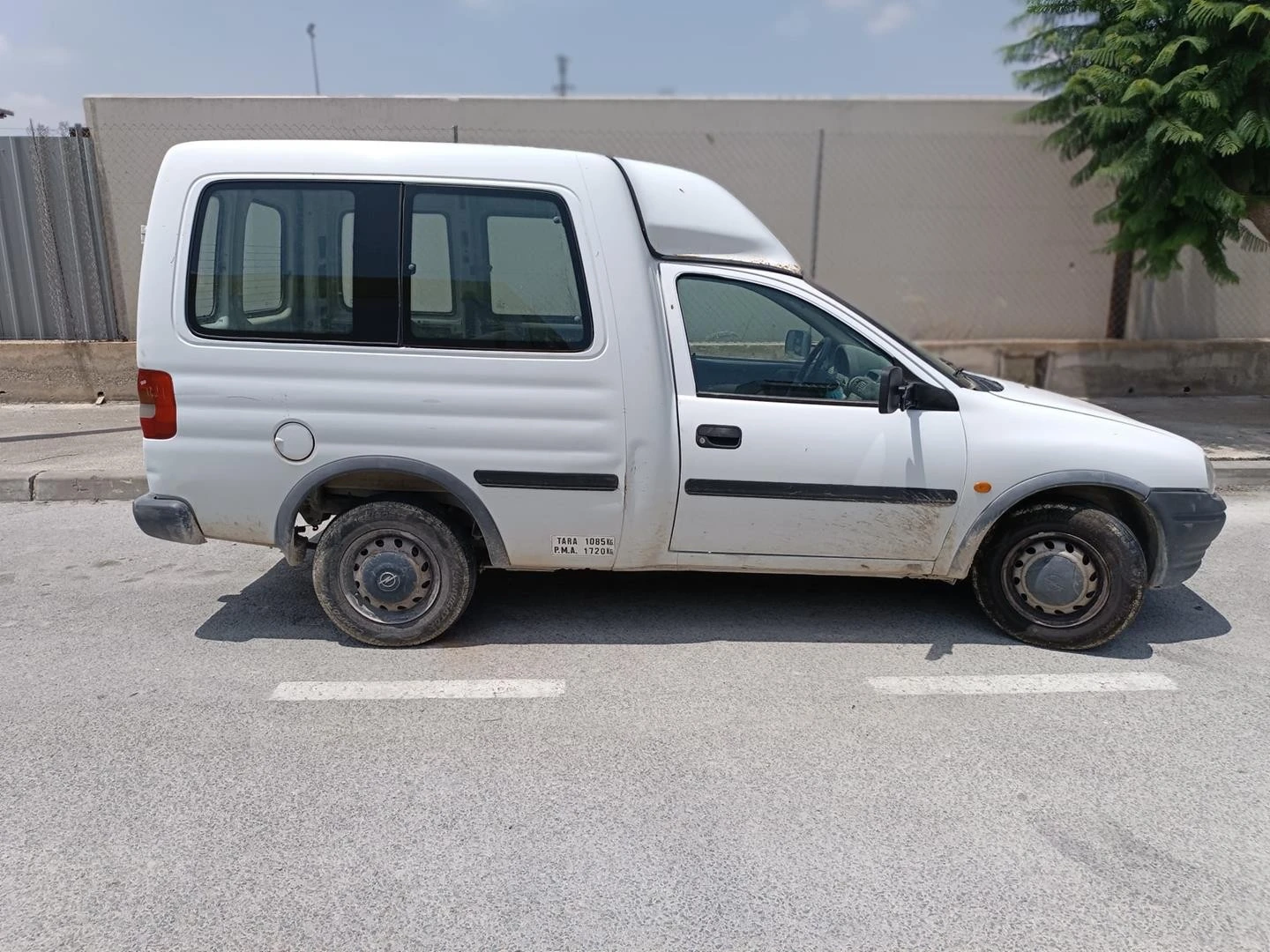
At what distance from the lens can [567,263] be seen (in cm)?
368

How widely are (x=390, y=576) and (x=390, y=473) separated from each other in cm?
48

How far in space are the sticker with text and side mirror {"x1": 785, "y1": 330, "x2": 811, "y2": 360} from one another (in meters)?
1.19

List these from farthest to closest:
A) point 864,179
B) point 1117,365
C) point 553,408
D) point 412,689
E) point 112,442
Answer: point 1117,365, point 864,179, point 112,442, point 553,408, point 412,689

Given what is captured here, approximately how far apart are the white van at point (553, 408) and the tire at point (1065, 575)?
15 millimetres

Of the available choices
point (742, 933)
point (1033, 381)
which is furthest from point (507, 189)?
point (1033, 381)

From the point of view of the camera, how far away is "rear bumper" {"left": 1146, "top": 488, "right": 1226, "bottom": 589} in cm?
382

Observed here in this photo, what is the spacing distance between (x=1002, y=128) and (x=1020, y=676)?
24.2 ft

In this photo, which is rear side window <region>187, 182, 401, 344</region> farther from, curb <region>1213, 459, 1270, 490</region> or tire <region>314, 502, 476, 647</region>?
curb <region>1213, 459, 1270, 490</region>

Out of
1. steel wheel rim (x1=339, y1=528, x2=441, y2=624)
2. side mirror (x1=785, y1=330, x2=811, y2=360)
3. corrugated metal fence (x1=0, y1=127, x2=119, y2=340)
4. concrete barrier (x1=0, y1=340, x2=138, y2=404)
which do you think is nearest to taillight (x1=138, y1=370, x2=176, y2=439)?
steel wheel rim (x1=339, y1=528, x2=441, y2=624)

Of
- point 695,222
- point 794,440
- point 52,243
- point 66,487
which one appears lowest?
point 66,487

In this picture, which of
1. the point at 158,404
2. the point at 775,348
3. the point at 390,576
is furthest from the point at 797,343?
the point at 158,404

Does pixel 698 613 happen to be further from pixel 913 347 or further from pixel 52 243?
pixel 52 243

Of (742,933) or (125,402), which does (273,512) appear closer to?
(742,933)

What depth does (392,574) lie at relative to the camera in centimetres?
389
